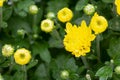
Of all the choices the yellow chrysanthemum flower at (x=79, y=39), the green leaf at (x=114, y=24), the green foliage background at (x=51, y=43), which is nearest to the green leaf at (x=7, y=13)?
the green foliage background at (x=51, y=43)

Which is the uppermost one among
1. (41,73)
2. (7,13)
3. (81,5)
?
(81,5)

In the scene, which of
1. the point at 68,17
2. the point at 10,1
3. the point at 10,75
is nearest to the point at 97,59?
the point at 68,17

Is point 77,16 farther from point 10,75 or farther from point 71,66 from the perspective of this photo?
point 10,75

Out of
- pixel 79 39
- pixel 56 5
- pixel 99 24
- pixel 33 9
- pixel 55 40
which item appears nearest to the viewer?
pixel 99 24

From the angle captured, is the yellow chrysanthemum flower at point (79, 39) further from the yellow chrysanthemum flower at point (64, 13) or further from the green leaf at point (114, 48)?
the green leaf at point (114, 48)

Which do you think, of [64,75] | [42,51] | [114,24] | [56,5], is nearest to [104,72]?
[64,75]

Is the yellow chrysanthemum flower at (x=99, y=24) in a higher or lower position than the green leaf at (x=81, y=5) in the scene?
higher

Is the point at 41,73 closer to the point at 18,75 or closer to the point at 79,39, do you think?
the point at 18,75
